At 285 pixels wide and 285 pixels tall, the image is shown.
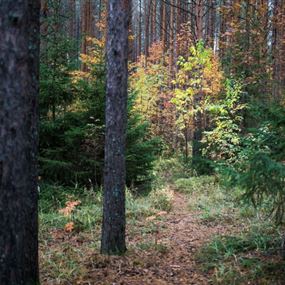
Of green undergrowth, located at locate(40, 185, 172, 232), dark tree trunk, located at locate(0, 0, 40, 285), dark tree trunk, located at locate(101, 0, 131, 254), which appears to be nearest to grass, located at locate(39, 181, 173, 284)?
green undergrowth, located at locate(40, 185, 172, 232)

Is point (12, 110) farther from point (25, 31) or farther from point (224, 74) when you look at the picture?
point (224, 74)

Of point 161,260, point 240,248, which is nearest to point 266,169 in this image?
point 240,248

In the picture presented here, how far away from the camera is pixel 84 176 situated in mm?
10242

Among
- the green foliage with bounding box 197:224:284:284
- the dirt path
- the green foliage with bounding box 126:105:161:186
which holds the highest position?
the green foliage with bounding box 126:105:161:186

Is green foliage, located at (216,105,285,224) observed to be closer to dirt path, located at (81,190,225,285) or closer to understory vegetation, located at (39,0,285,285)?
understory vegetation, located at (39,0,285,285)

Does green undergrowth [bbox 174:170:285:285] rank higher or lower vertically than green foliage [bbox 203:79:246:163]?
lower

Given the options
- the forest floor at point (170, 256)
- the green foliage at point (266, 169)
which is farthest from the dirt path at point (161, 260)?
the green foliage at point (266, 169)

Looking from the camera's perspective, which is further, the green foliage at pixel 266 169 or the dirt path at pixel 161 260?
the dirt path at pixel 161 260

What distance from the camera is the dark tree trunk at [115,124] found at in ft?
18.0

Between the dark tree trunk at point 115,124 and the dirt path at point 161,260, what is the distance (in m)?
0.36

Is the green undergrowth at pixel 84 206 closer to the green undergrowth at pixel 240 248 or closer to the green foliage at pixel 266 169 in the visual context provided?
the green undergrowth at pixel 240 248

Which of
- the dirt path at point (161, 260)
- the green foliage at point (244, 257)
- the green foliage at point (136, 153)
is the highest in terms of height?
the green foliage at point (136, 153)

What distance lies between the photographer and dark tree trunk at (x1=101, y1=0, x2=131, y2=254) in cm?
548

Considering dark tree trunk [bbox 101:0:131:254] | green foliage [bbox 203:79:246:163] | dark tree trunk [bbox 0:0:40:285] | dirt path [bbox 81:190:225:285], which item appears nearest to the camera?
dark tree trunk [bbox 0:0:40:285]
